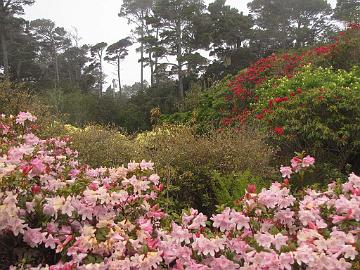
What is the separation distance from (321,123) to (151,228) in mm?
7277

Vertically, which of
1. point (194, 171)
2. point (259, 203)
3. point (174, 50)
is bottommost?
point (194, 171)

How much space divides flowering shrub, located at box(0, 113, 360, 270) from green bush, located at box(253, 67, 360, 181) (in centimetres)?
621

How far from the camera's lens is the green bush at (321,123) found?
8.94 metres

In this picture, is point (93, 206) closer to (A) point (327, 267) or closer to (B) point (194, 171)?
(A) point (327, 267)

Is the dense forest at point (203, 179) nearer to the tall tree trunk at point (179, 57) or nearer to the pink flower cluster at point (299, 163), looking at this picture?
the pink flower cluster at point (299, 163)

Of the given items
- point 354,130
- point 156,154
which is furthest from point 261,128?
point 156,154

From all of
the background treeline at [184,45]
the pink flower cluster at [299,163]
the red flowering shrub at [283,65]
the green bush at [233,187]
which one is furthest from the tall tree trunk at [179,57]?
the pink flower cluster at [299,163]

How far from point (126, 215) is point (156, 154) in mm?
5253

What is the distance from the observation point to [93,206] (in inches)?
95.3

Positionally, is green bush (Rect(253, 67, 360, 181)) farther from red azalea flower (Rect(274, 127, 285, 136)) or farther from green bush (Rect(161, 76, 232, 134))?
green bush (Rect(161, 76, 232, 134))

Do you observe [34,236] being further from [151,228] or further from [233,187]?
[233,187]

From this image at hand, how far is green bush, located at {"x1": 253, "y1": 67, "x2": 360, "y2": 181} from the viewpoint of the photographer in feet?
29.3

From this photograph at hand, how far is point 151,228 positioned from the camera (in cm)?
248

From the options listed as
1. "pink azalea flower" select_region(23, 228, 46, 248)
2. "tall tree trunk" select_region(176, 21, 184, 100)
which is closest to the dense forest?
"pink azalea flower" select_region(23, 228, 46, 248)
